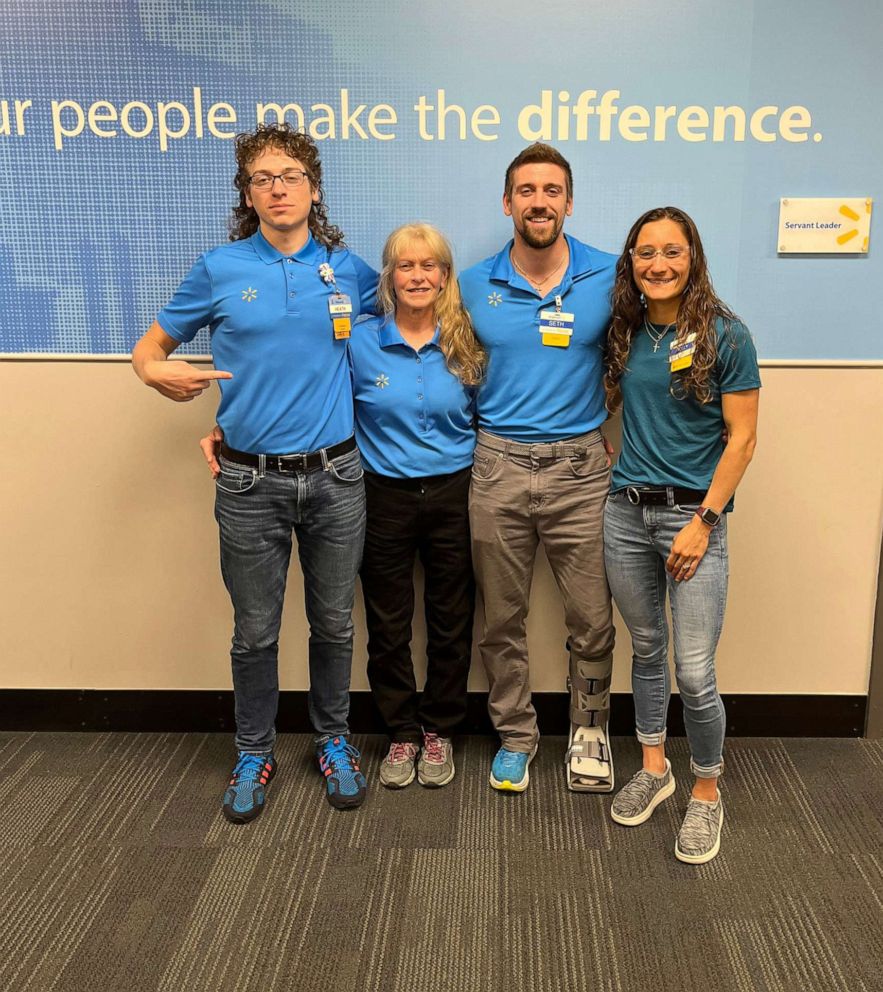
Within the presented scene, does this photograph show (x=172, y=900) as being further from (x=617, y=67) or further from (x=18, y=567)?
(x=617, y=67)

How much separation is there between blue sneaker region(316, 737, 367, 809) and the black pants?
151mm

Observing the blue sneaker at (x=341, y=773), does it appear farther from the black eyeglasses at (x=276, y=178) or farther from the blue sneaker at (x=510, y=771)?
the black eyeglasses at (x=276, y=178)

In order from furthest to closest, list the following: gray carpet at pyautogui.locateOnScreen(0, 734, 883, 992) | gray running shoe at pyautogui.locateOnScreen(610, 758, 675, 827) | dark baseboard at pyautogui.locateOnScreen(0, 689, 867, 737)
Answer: dark baseboard at pyautogui.locateOnScreen(0, 689, 867, 737) < gray running shoe at pyautogui.locateOnScreen(610, 758, 675, 827) < gray carpet at pyautogui.locateOnScreen(0, 734, 883, 992)

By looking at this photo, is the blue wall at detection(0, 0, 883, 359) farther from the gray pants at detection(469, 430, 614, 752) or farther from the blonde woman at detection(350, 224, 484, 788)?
the gray pants at detection(469, 430, 614, 752)

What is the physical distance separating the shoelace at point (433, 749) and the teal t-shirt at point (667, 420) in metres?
0.99

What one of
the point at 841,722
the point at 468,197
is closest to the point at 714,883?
the point at 841,722

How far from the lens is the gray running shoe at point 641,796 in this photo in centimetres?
229

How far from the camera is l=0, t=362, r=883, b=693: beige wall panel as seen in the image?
8.41ft

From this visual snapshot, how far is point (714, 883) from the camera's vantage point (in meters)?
2.05

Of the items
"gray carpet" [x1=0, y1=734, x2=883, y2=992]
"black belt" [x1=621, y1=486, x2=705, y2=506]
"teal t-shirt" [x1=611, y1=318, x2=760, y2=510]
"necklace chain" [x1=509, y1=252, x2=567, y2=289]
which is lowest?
"gray carpet" [x1=0, y1=734, x2=883, y2=992]

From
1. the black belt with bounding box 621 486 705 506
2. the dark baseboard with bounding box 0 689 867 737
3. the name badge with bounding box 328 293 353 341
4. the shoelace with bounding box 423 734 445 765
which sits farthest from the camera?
the dark baseboard with bounding box 0 689 867 737

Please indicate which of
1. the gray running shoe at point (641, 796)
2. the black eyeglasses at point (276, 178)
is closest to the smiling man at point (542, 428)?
the gray running shoe at point (641, 796)

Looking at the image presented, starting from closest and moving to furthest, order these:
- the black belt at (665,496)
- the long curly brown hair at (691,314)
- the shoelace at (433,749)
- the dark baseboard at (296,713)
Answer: the long curly brown hair at (691,314) < the black belt at (665,496) < the shoelace at (433,749) < the dark baseboard at (296,713)

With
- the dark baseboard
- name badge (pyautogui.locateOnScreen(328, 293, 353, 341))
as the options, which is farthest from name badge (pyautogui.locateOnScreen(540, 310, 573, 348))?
the dark baseboard
